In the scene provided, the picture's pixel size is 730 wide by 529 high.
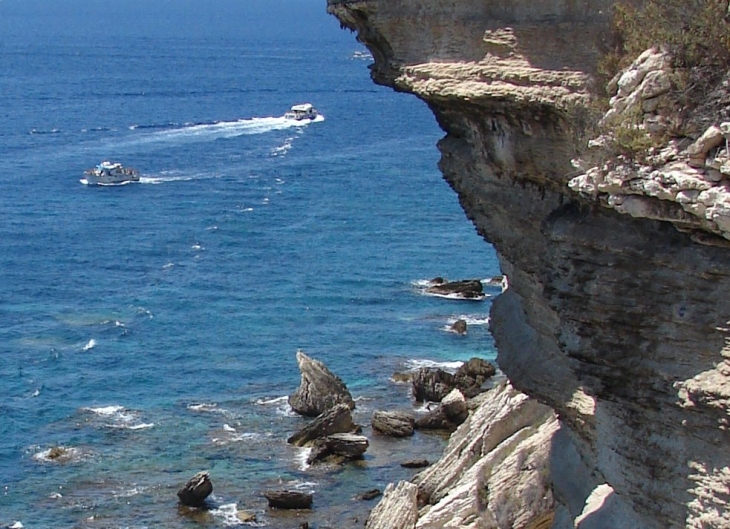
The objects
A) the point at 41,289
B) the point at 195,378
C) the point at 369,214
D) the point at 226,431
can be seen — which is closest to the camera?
the point at 226,431

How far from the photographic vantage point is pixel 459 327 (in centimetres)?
6116

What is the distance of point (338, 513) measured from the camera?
1639 inches

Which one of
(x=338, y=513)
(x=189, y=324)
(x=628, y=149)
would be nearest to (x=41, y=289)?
(x=189, y=324)

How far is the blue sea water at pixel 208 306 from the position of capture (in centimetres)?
4525

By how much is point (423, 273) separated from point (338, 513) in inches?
1271

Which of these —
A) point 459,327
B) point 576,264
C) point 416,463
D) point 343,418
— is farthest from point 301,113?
point 576,264

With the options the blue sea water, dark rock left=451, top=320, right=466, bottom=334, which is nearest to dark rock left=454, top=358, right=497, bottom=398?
the blue sea water

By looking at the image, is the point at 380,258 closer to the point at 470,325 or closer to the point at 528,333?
the point at 470,325

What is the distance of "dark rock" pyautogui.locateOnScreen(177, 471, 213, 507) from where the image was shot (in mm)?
42250

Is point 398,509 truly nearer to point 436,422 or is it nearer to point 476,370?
point 436,422

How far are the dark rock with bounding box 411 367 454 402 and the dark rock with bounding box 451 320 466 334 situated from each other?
872 cm

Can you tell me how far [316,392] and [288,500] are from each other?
940cm

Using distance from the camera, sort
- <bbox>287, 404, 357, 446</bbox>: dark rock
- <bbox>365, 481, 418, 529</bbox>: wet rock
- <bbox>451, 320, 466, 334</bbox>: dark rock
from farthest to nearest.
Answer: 1. <bbox>451, 320, 466, 334</bbox>: dark rock
2. <bbox>287, 404, 357, 446</bbox>: dark rock
3. <bbox>365, 481, 418, 529</bbox>: wet rock

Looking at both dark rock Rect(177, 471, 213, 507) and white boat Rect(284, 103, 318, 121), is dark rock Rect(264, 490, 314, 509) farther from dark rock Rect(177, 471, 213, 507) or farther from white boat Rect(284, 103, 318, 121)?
white boat Rect(284, 103, 318, 121)
